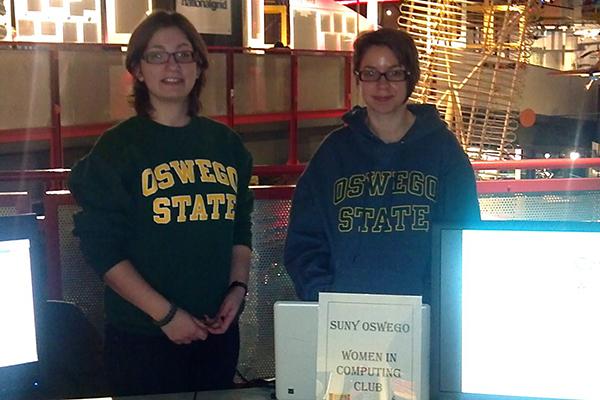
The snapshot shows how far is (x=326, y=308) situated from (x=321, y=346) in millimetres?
65

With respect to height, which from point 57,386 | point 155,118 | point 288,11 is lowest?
point 57,386

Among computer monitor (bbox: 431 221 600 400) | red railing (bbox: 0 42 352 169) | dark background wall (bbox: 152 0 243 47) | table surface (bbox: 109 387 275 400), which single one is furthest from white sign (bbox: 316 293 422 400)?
dark background wall (bbox: 152 0 243 47)

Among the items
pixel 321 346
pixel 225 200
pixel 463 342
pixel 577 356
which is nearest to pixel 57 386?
pixel 225 200

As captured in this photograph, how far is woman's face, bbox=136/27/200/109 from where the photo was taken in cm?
203

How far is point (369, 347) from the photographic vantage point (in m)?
1.38

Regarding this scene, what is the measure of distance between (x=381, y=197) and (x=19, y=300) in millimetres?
915

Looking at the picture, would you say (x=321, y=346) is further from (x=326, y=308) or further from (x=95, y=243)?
(x=95, y=243)

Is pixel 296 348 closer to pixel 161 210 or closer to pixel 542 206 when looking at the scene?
pixel 161 210

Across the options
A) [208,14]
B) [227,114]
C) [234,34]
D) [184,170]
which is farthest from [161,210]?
[234,34]

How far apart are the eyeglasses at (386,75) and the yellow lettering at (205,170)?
0.45 metres

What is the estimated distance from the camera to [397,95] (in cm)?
210

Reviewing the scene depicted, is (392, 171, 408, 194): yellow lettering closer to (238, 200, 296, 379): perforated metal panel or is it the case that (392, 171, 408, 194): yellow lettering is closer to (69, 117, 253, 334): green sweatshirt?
(69, 117, 253, 334): green sweatshirt

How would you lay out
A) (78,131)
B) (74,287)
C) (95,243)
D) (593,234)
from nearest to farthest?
(593,234) < (95,243) < (74,287) < (78,131)

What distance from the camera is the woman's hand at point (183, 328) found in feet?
6.40
